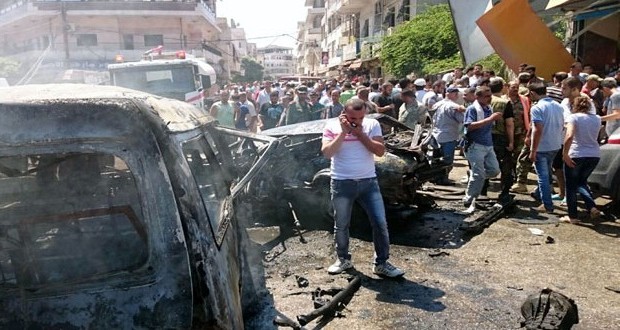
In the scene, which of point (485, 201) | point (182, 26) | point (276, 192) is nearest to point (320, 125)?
point (276, 192)

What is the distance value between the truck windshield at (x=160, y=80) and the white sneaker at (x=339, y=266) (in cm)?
882

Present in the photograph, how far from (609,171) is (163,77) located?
10.3 meters

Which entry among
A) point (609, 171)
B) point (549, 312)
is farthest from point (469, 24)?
point (549, 312)

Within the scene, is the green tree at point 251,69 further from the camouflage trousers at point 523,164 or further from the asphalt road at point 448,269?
the asphalt road at point 448,269

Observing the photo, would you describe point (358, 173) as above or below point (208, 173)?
below

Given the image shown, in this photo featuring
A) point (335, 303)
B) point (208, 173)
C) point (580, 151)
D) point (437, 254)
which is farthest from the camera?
point (580, 151)

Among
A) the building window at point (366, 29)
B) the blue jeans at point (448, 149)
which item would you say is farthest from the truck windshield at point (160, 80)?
the building window at point (366, 29)

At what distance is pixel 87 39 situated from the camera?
37.8m

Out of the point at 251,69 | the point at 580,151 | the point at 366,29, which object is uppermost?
the point at 366,29

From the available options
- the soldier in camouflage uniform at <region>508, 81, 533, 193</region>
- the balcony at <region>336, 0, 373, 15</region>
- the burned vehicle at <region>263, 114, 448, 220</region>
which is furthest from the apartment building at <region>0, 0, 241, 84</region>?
the soldier in camouflage uniform at <region>508, 81, 533, 193</region>

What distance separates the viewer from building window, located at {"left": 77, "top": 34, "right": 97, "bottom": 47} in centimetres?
3744

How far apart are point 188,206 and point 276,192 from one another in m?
4.34

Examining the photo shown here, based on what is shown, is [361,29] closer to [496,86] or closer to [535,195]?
[496,86]

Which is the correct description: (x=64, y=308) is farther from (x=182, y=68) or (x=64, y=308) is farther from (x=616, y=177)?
(x=182, y=68)
